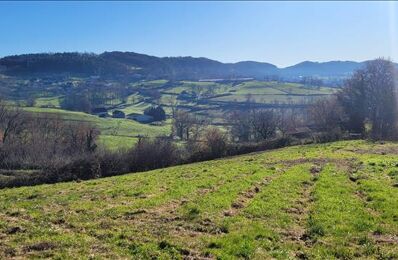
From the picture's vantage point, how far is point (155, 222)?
54.0 feet

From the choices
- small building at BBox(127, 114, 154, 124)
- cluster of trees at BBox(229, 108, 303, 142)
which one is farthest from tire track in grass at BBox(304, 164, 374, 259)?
small building at BBox(127, 114, 154, 124)

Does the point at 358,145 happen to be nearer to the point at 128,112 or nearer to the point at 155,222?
A: the point at 155,222

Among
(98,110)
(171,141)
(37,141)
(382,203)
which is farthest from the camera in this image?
(98,110)

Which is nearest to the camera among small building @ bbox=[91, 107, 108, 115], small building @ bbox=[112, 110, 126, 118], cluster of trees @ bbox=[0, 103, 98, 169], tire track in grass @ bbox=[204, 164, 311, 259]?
tire track in grass @ bbox=[204, 164, 311, 259]

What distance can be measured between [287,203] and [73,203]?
10205 mm

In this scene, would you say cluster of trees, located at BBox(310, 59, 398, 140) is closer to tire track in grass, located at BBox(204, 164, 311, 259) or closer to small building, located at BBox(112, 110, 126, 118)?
tire track in grass, located at BBox(204, 164, 311, 259)

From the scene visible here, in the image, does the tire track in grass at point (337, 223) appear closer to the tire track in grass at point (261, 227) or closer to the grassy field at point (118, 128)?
the tire track in grass at point (261, 227)

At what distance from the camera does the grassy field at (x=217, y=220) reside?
12938mm

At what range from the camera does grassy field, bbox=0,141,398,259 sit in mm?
12938

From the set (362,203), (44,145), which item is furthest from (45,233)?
(44,145)

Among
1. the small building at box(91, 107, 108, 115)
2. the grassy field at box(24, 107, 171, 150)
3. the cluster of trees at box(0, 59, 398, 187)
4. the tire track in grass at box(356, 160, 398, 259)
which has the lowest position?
the grassy field at box(24, 107, 171, 150)

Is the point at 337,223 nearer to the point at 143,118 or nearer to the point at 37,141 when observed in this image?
the point at 37,141

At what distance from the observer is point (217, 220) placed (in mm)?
16516

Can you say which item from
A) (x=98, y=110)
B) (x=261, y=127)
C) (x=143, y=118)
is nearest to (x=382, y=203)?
(x=261, y=127)
